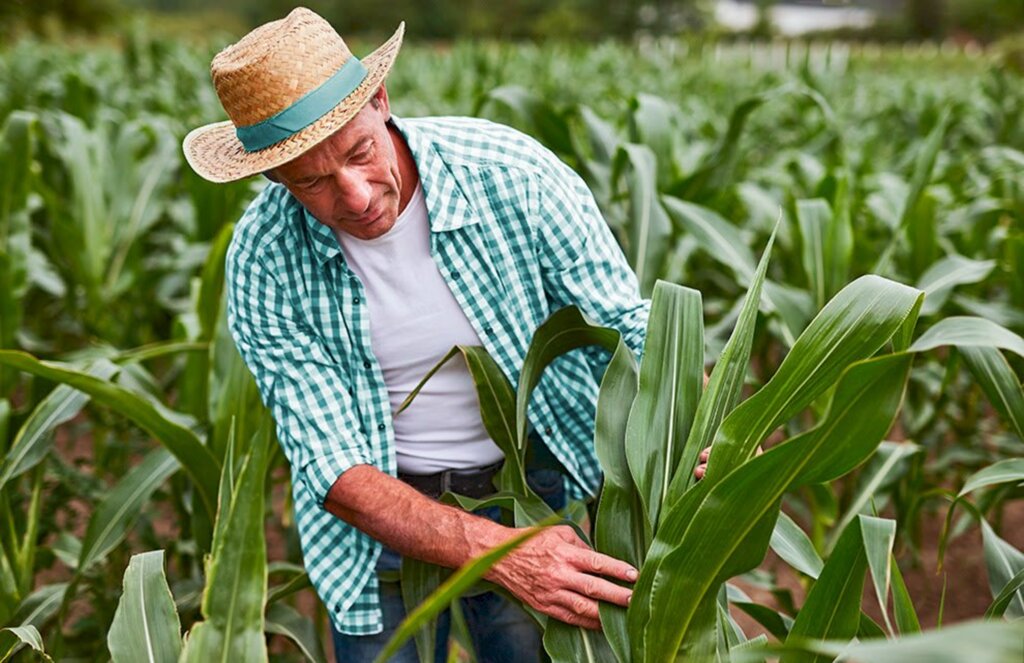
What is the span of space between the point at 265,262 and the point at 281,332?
0.30 feet

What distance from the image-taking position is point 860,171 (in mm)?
3162

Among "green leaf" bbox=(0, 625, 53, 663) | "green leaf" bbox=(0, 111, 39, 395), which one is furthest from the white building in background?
"green leaf" bbox=(0, 625, 53, 663)

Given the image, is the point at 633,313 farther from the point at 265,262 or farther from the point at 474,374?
the point at 265,262

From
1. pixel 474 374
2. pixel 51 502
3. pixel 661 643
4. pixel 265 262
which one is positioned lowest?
pixel 51 502

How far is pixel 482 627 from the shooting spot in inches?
62.1

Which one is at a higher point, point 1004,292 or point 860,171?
point 860,171

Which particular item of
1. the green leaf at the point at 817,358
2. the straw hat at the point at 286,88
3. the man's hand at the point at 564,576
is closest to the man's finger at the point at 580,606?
the man's hand at the point at 564,576

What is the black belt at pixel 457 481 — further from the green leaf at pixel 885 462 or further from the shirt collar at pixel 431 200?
the green leaf at pixel 885 462

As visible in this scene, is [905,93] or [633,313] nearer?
[633,313]

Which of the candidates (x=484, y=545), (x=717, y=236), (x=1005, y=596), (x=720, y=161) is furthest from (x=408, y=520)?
(x=720, y=161)

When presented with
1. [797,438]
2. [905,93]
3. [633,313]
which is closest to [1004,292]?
[633,313]

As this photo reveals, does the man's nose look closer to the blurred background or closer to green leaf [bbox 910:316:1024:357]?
green leaf [bbox 910:316:1024:357]

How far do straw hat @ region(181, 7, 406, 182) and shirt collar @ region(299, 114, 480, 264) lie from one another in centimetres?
13

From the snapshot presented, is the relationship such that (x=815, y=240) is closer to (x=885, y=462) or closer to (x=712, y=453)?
(x=885, y=462)
